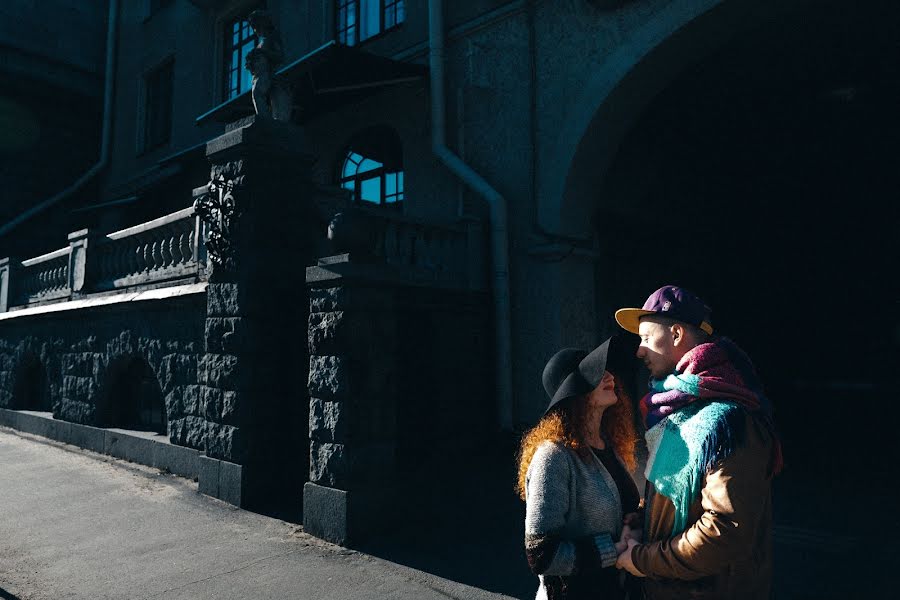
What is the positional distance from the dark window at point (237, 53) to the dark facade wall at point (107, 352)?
6182 millimetres

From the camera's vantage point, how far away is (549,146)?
833 cm

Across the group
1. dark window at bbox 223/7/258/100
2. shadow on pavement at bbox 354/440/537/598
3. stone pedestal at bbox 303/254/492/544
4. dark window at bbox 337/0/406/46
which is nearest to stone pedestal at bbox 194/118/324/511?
stone pedestal at bbox 303/254/492/544

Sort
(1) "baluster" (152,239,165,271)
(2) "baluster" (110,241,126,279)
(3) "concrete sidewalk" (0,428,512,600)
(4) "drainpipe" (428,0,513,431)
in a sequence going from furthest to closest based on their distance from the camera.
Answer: (2) "baluster" (110,241,126,279) → (4) "drainpipe" (428,0,513,431) → (1) "baluster" (152,239,165,271) → (3) "concrete sidewalk" (0,428,512,600)

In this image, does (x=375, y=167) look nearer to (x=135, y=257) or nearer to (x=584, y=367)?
(x=135, y=257)

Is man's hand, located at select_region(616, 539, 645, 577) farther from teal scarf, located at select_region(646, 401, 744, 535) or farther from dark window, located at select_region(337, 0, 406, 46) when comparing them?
dark window, located at select_region(337, 0, 406, 46)

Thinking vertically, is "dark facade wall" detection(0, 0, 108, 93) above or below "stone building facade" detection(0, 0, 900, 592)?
above

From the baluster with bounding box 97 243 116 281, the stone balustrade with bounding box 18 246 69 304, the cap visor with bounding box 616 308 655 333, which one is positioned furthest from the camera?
the stone balustrade with bounding box 18 246 69 304

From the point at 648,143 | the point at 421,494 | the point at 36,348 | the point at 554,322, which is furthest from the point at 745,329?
the point at 36,348

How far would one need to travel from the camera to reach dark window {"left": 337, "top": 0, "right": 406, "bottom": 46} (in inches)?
416

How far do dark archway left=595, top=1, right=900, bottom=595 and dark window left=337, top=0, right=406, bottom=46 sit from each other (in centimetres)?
455

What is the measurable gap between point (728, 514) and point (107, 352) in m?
8.84

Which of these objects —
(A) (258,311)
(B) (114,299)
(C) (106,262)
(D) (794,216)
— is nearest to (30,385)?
(C) (106,262)

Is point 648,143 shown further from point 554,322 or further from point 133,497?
point 133,497

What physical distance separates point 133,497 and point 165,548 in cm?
172
